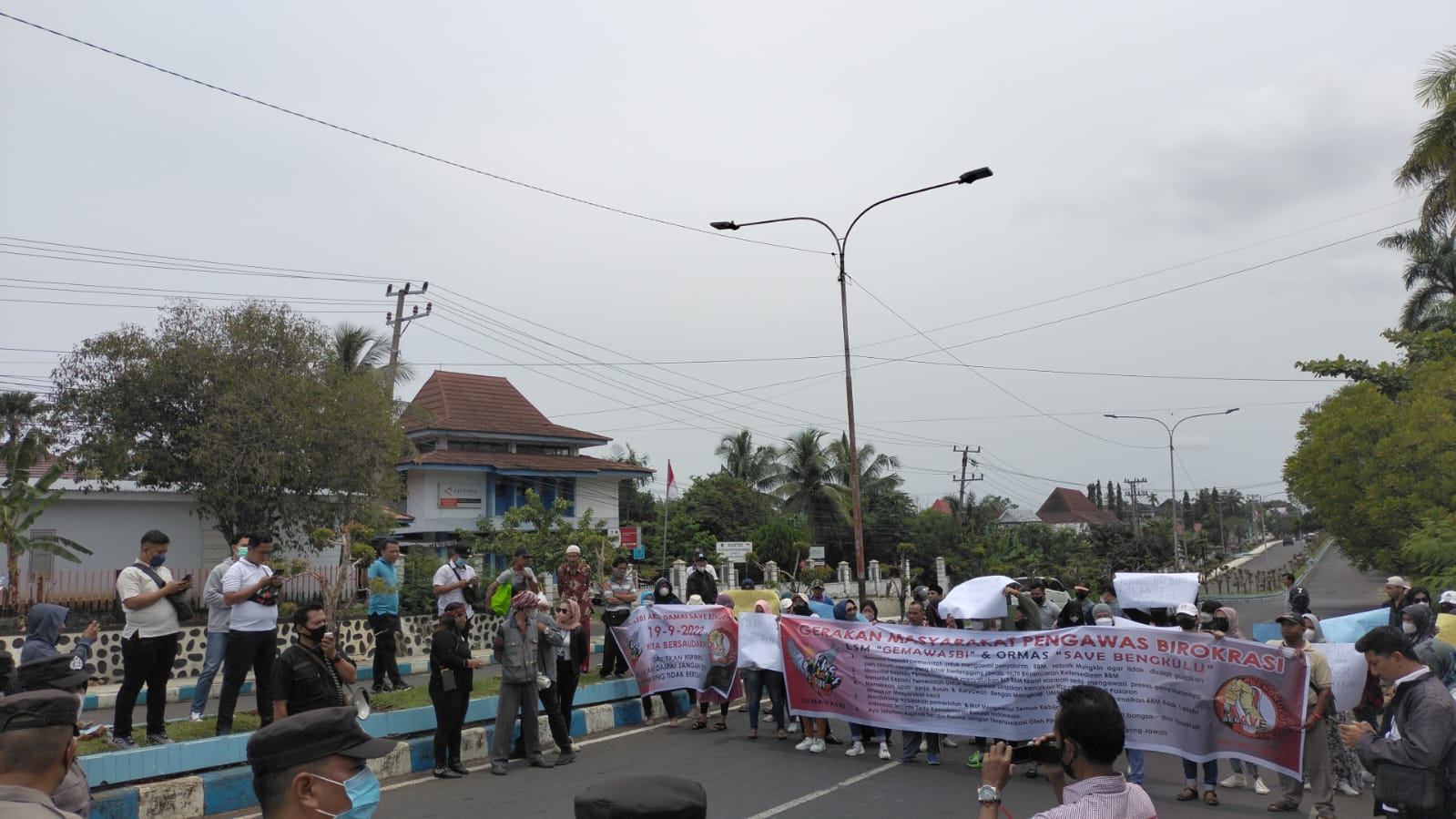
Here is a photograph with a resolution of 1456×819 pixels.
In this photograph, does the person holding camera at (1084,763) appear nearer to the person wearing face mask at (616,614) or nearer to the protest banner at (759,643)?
the protest banner at (759,643)

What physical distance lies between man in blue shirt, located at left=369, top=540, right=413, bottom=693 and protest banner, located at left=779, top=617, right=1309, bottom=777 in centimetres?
485

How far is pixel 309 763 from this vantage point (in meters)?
2.69

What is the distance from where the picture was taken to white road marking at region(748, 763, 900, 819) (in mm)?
8141

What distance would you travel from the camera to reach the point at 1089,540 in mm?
63094

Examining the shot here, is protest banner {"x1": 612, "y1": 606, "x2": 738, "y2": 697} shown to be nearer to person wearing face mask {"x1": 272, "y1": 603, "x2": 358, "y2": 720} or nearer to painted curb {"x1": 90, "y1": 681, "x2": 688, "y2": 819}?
painted curb {"x1": 90, "y1": 681, "x2": 688, "y2": 819}

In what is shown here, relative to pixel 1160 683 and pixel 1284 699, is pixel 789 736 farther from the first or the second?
pixel 1284 699

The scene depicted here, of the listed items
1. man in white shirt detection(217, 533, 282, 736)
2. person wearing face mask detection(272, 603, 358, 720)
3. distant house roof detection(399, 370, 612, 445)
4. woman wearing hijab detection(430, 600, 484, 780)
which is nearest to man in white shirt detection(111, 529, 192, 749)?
man in white shirt detection(217, 533, 282, 736)

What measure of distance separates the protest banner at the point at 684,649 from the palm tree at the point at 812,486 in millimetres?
39983

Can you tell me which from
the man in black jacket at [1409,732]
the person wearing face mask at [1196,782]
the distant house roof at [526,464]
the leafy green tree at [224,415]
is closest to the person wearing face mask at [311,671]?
the man in black jacket at [1409,732]

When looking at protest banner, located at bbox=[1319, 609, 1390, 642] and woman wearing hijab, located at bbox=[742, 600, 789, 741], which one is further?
woman wearing hijab, located at bbox=[742, 600, 789, 741]

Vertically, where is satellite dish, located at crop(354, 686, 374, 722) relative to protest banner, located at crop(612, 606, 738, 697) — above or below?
above

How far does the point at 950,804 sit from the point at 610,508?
120ft

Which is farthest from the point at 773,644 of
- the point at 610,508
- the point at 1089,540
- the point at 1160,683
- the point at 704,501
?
the point at 1089,540

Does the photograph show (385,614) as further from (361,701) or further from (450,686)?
(361,701)
